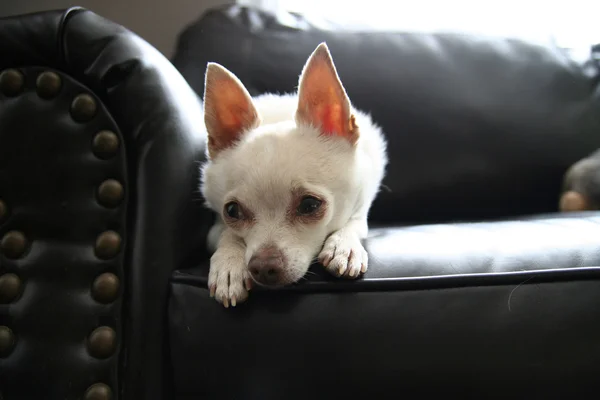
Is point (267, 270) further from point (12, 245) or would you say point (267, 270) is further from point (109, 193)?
point (12, 245)

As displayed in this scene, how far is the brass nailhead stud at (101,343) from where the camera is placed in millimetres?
859

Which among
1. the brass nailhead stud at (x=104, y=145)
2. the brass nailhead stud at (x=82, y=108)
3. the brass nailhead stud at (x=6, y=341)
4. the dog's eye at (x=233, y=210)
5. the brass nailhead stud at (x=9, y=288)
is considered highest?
the brass nailhead stud at (x=82, y=108)

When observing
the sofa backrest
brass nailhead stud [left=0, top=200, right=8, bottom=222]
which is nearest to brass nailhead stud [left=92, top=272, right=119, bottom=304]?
brass nailhead stud [left=0, top=200, right=8, bottom=222]

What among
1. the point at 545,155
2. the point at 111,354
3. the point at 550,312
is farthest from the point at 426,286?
the point at 545,155

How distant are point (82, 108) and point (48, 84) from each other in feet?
0.27

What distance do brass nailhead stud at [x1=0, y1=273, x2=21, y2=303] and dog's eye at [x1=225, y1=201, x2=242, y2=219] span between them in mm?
440

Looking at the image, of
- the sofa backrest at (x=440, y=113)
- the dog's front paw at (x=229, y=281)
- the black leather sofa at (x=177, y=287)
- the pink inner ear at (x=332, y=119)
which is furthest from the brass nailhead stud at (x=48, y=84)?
the sofa backrest at (x=440, y=113)

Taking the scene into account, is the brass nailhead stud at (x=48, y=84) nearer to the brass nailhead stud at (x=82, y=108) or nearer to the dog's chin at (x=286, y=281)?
the brass nailhead stud at (x=82, y=108)

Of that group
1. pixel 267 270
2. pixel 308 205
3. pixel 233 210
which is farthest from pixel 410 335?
pixel 233 210

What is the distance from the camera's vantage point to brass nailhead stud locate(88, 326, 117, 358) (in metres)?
0.86

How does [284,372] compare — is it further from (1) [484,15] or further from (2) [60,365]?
(1) [484,15]

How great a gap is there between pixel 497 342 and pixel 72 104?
908 mm

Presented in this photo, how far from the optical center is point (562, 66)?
172 centimetres

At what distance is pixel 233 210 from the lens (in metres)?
1.07
